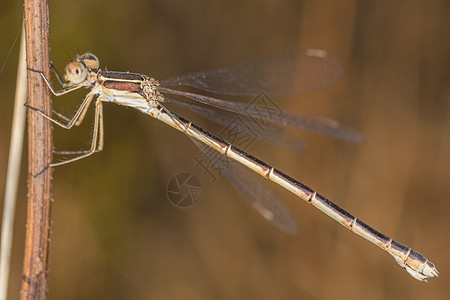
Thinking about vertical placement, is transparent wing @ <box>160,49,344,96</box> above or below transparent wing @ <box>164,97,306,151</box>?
above

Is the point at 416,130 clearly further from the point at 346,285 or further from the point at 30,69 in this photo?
the point at 30,69

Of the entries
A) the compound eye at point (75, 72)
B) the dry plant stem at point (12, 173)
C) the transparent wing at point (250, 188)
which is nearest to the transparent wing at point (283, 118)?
the transparent wing at point (250, 188)

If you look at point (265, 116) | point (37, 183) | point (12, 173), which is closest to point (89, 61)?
point (12, 173)

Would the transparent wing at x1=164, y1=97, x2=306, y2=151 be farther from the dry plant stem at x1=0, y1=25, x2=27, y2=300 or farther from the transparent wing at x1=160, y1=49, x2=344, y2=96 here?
the dry plant stem at x1=0, y1=25, x2=27, y2=300

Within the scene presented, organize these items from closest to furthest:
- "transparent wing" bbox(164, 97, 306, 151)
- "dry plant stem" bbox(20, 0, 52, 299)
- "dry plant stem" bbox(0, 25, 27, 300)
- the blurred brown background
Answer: "dry plant stem" bbox(20, 0, 52, 299)
"dry plant stem" bbox(0, 25, 27, 300)
"transparent wing" bbox(164, 97, 306, 151)
the blurred brown background

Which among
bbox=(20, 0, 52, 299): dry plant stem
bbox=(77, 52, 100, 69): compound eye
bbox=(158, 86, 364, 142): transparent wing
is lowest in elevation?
bbox=(20, 0, 52, 299): dry plant stem

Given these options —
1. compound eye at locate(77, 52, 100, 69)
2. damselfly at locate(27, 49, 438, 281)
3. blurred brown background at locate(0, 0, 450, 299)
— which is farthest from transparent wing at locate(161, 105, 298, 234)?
compound eye at locate(77, 52, 100, 69)

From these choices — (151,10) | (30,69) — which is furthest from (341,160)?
(30,69)
